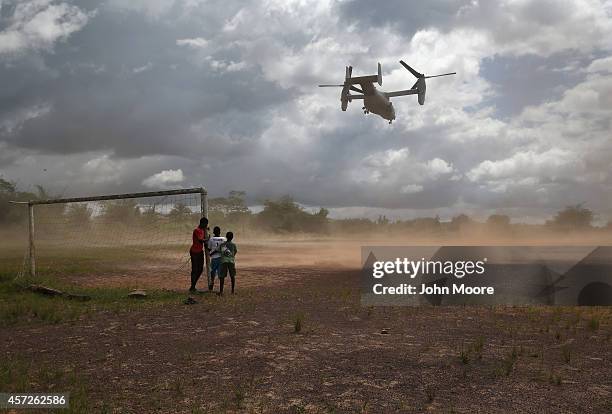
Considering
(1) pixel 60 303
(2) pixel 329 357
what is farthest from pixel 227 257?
(2) pixel 329 357

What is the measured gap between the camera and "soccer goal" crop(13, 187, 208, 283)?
2041 cm

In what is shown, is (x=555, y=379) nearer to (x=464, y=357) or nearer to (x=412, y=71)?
(x=464, y=357)

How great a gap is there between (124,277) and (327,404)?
16.8 metres

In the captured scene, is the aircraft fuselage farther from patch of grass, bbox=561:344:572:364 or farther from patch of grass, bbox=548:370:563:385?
patch of grass, bbox=548:370:563:385

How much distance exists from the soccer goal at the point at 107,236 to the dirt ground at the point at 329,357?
611 centimetres

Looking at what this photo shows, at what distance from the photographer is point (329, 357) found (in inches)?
323

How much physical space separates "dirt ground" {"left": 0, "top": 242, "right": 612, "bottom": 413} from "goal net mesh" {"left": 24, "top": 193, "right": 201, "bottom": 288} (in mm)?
7008

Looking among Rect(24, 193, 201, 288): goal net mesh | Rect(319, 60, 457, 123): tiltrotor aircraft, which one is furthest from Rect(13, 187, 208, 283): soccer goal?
Rect(319, 60, 457, 123): tiltrotor aircraft

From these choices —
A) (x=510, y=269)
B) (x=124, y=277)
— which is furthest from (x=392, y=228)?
(x=124, y=277)

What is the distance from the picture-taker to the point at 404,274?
22234mm

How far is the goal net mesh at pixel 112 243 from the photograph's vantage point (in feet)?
70.4

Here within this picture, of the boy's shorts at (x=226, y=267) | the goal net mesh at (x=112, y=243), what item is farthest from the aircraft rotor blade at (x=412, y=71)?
the boy's shorts at (x=226, y=267)

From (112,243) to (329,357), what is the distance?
44.6 meters

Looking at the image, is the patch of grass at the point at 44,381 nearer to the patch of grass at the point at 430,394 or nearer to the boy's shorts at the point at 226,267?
the patch of grass at the point at 430,394
